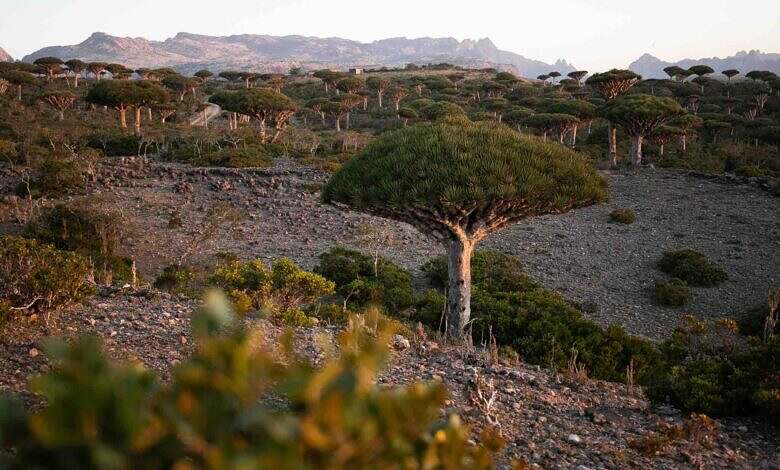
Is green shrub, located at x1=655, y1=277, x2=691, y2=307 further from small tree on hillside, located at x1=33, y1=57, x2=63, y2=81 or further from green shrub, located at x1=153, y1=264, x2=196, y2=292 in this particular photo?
small tree on hillside, located at x1=33, y1=57, x2=63, y2=81

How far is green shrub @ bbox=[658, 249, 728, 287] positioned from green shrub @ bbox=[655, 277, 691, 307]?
93 cm

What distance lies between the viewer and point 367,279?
47.5ft

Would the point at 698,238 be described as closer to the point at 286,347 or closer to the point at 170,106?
the point at 286,347

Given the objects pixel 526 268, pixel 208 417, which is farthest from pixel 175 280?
pixel 208 417

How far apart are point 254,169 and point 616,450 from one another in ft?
77.3

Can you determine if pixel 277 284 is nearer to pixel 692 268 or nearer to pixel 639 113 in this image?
pixel 692 268

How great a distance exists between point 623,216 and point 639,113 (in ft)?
33.5

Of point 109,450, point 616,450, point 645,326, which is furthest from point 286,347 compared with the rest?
point 645,326

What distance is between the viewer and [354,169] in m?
10.4

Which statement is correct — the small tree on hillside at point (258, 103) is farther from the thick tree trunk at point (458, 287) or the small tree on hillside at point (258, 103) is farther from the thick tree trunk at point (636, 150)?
the thick tree trunk at point (458, 287)

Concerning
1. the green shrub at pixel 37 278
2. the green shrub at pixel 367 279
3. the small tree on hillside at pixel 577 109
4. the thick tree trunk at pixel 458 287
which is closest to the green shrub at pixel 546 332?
the thick tree trunk at pixel 458 287

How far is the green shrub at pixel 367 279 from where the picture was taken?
1301 cm

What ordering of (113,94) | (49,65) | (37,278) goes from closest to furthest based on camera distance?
(37,278) → (113,94) → (49,65)

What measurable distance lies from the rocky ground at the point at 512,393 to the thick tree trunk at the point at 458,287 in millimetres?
2899
